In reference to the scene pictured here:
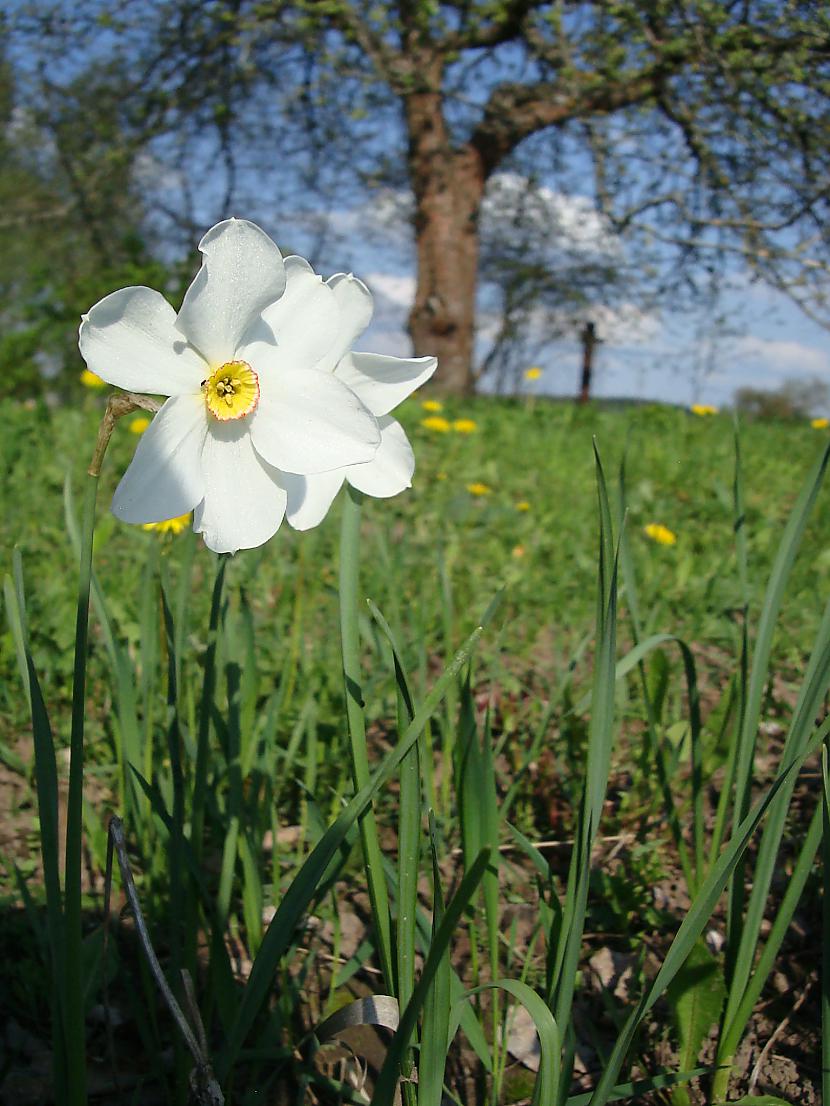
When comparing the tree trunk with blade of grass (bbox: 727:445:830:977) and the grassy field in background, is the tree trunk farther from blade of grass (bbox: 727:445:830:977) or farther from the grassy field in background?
blade of grass (bbox: 727:445:830:977)

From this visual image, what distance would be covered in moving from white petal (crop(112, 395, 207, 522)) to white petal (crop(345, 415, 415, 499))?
0.42ft

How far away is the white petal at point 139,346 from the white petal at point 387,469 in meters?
0.15

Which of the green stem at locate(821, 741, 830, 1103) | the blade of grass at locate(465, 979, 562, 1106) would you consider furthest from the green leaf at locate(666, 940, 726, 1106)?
the blade of grass at locate(465, 979, 562, 1106)

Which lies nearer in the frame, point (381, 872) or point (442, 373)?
point (381, 872)

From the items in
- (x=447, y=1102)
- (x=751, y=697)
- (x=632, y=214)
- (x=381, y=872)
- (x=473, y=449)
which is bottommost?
(x=447, y=1102)

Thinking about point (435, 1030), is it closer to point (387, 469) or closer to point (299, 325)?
point (387, 469)

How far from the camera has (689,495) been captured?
375 centimetres

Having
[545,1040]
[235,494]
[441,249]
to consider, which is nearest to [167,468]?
[235,494]

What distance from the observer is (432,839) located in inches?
27.1

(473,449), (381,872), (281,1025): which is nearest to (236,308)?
(381,872)

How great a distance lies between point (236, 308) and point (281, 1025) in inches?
30.9

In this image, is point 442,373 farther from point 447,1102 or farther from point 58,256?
point 58,256

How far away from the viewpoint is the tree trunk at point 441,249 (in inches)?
316

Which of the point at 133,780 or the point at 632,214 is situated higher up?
the point at 632,214
